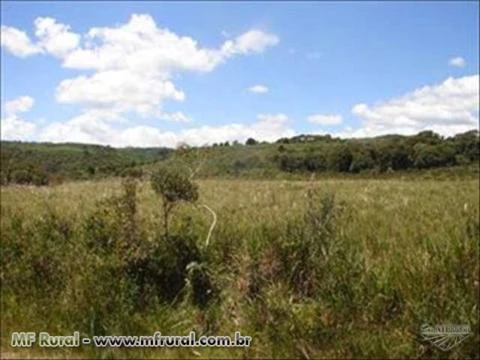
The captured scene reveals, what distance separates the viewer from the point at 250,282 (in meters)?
6.57

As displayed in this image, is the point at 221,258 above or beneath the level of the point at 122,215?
beneath

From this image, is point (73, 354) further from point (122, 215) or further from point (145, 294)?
point (122, 215)

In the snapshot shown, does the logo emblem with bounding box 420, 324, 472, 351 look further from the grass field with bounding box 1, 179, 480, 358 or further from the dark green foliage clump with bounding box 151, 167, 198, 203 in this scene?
the dark green foliage clump with bounding box 151, 167, 198, 203

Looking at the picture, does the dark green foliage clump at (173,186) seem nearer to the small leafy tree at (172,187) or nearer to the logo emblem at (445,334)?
the small leafy tree at (172,187)

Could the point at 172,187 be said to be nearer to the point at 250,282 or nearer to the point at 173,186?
the point at 173,186

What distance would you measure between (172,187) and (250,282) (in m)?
1.87

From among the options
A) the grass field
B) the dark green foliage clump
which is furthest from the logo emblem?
the dark green foliage clump

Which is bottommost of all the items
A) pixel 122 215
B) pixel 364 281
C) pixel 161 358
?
pixel 161 358

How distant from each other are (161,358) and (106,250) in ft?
7.04

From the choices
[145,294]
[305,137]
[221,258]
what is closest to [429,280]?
[221,258]

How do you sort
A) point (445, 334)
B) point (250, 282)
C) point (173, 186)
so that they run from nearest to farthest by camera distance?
point (445, 334)
point (250, 282)
point (173, 186)

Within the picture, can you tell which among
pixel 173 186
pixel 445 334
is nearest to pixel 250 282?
pixel 173 186

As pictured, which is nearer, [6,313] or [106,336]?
[106,336]

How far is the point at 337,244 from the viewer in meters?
6.89
